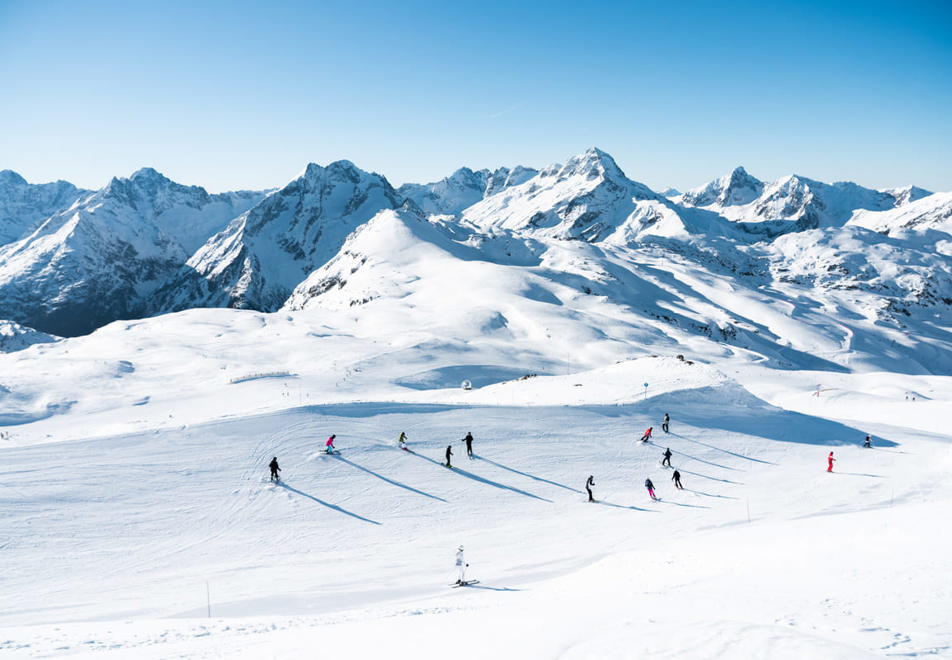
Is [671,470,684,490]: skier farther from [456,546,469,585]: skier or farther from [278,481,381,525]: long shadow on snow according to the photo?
[278,481,381,525]: long shadow on snow

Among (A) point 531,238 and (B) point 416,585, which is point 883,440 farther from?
(A) point 531,238

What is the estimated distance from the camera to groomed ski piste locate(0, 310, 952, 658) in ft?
36.6

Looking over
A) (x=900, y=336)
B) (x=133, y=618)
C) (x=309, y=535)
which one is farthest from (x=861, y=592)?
(x=900, y=336)

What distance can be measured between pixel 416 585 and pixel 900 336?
156m

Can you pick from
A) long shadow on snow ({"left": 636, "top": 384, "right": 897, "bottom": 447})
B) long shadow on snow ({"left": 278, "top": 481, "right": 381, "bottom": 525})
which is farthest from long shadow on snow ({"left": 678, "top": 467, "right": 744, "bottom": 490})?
long shadow on snow ({"left": 278, "top": 481, "right": 381, "bottom": 525})

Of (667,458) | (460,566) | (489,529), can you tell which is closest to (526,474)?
(489,529)

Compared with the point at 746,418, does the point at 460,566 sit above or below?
below

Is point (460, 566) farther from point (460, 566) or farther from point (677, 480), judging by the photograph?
point (677, 480)

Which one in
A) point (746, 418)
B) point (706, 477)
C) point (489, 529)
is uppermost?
point (746, 418)

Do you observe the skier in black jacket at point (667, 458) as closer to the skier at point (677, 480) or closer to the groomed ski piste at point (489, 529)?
the groomed ski piste at point (489, 529)

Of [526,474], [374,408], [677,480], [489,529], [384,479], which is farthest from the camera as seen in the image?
[374,408]

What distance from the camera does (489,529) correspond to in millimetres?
20484

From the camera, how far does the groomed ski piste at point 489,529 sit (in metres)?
11.1

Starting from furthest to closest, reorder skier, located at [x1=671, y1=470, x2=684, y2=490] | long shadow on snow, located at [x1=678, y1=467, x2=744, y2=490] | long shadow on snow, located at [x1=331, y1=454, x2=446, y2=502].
A: 1. long shadow on snow, located at [x1=678, y1=467, x2=744, y2=490]
2. skier, located at [x1=671, y1=470, x2=684, y2=490]
3. long shadow on snow, located at [x1=331, y1=454, x2=446, y2=502]
